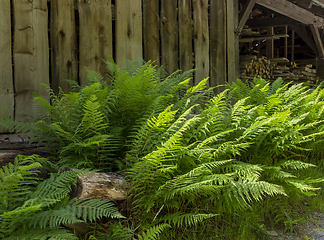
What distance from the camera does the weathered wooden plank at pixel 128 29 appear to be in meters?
3.66

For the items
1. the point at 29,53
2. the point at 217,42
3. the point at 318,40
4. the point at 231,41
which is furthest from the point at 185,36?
the point at 318,40

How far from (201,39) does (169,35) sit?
0.71 m

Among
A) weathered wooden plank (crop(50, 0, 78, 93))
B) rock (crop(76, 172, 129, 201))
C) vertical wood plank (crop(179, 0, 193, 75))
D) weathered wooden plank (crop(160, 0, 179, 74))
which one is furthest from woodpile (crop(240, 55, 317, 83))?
rock (crop(76, 172, 129, 201))

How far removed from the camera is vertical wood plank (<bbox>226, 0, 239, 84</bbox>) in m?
5.14

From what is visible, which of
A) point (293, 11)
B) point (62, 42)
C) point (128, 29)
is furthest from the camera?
point (293, 11)

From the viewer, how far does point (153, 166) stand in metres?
1.86

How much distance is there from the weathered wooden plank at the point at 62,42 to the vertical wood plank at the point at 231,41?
2935 millimetres

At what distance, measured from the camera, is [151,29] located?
4008 mm

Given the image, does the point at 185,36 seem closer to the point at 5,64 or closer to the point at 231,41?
the point at 231,41

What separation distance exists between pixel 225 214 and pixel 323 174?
1606mm

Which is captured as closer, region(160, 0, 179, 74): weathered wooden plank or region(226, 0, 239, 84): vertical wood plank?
region(160, 0, 179, 74): weathered wooden plank

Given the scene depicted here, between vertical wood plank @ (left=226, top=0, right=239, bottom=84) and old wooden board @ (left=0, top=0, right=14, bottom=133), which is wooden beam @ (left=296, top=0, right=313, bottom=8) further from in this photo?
old wooden board @ (left=0, top=0, right=14, bottom=133)

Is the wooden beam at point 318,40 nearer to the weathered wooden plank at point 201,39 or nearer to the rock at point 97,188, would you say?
the weathered wooden plank at point 201,39

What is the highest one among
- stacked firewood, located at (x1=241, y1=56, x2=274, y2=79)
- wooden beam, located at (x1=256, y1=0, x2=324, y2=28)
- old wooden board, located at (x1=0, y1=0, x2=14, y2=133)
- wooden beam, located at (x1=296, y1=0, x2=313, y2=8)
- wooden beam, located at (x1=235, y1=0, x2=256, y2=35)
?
wooden beam, located at (x1=296, y1=0, x2=313, y2=8)
